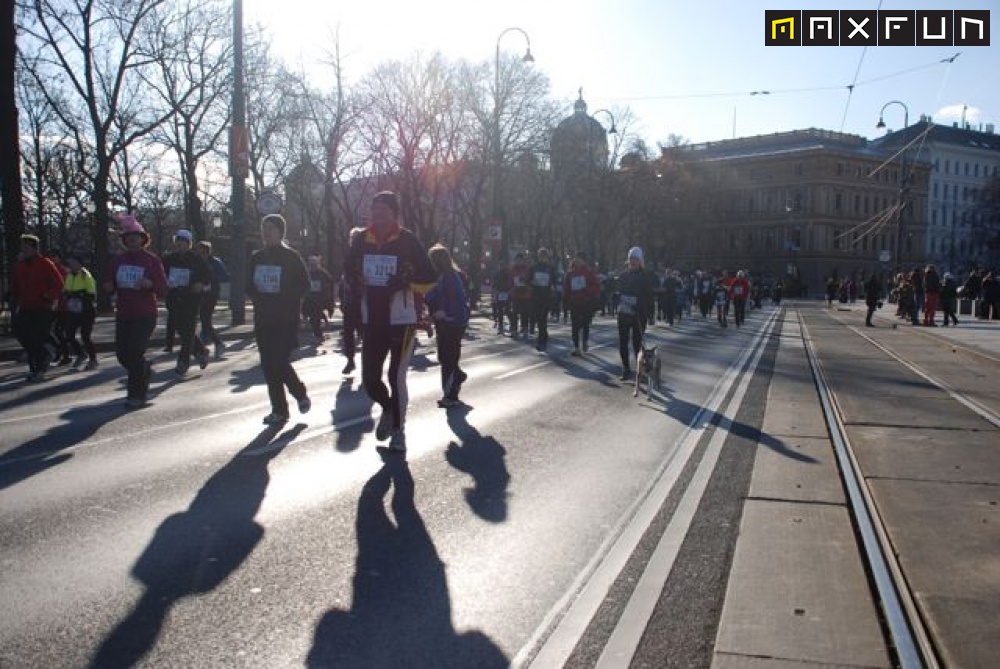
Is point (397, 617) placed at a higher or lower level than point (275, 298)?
lower

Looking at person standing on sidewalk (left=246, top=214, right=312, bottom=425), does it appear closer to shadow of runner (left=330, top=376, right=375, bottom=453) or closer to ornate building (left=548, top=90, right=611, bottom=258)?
shadow of runner (left=330, top=376, right=375, bottom=453)

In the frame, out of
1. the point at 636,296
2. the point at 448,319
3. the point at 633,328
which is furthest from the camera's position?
the point at 633,328

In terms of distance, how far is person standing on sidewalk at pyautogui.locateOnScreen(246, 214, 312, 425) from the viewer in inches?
322

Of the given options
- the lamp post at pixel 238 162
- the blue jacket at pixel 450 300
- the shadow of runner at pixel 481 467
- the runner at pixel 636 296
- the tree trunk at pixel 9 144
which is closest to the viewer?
the shadow of runner at pixel 481 467

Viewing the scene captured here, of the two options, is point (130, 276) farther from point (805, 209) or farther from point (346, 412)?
point (805, 209)

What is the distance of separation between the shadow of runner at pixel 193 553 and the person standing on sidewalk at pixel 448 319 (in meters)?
3.93

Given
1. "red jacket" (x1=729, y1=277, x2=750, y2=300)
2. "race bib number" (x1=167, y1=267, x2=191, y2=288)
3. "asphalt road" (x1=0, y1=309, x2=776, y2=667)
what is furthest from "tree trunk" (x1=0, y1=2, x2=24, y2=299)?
"red jacket" (x1=729, y1=277, x2=750, y2=300)

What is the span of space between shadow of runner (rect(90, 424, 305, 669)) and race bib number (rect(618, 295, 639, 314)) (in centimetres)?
712

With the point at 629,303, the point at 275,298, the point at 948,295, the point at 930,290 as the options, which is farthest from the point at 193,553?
the point at 948,295

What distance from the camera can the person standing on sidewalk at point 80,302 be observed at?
45.3 ft

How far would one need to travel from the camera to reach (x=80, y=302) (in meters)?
13.9

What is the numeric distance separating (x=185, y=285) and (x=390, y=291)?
6134mm

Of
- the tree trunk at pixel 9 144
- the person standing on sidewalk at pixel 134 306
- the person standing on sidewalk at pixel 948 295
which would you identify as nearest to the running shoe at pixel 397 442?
the person standing on sidewalk at pixel 134 306

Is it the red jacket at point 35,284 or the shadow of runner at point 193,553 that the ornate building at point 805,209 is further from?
the shadow of runner at point 193,553
